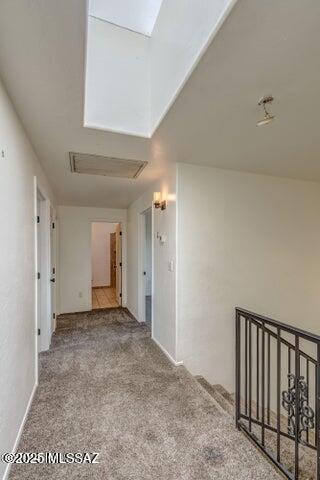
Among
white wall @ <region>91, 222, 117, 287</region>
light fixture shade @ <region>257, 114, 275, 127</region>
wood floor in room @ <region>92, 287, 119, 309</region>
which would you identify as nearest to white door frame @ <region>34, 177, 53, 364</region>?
wood floor in room @ <region>92, 287, 119, 309</region>

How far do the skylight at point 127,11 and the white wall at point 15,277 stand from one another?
110 centimetres

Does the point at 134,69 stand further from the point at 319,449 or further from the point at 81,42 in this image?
the point at 319,449

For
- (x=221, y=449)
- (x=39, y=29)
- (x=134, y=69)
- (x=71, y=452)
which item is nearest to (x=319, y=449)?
(x=221, y=449)

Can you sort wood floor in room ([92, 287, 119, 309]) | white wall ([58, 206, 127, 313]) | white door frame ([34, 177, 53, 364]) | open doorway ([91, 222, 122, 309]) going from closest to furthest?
white door frame ([34, 177, 53, 364])
white wall ([58, 206, 127, 313])
wood floor in room ([92, 287, 119, 309])
open doorway ([91, 222, 122, 309])

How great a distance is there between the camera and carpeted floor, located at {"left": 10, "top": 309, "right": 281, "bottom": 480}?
4.88 feet

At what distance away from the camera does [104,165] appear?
2881 millimetres

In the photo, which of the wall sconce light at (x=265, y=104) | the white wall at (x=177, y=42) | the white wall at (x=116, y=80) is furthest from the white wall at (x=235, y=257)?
the wall sconce light at (x=265, y=104)

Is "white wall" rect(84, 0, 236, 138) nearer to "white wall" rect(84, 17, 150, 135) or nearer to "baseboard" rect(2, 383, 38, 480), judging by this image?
"white wall" rect(84, 17, 150, 135)

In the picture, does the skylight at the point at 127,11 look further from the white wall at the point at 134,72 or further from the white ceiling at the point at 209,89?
the white ceiling at the point at 209,89

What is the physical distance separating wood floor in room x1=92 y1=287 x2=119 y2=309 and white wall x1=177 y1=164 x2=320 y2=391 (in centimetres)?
328

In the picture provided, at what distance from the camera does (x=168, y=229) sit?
305 cm

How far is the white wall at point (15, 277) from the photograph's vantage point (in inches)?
56.4

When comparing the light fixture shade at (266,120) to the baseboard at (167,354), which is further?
the baseboard at (167,354)

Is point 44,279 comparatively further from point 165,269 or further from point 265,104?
point 265,104
